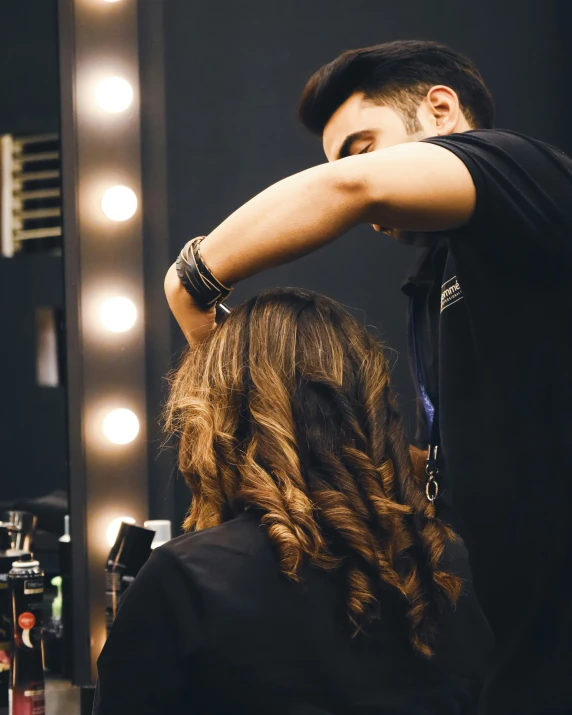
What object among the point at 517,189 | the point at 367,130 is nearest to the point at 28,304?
the point at 367,130

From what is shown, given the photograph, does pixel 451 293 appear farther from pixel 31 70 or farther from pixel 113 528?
pixel 31 70

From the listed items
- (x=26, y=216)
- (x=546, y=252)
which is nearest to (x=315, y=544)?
(x=546, y=252)

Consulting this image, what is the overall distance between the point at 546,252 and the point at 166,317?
118 centimetres

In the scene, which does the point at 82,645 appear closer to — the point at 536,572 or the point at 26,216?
the point at 26,216

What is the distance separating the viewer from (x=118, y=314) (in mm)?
1800

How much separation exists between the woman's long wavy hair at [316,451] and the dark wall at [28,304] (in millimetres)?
901

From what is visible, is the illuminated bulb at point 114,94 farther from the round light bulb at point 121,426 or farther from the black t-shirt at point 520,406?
the black t-shirt at point 520,406

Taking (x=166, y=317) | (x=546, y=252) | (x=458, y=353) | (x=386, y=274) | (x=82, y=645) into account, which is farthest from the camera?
(x=386, y=274)

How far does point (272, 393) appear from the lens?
866 mm

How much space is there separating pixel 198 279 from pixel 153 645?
0.34 metres

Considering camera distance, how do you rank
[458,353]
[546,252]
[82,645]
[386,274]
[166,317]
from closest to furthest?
[546,252], [458,353], [82,645], [166,317], [386,274]

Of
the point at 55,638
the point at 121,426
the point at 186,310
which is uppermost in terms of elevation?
the point at 186,310

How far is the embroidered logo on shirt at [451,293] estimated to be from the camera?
34.0 inches

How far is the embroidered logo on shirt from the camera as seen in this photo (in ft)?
2.83
